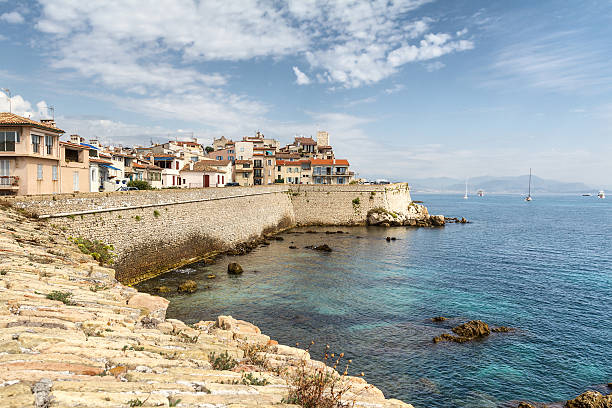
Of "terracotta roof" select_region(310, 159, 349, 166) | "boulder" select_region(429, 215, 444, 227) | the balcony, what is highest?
"terracotta roof" select_region(310, 159, 349, 166)

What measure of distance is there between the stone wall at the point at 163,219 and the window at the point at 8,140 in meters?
5.50

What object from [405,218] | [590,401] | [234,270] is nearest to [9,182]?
[234,270]

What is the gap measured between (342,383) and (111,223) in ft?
80.5

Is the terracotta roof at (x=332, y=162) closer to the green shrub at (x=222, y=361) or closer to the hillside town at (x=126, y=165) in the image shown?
the hillside town at (x=126, y=165)

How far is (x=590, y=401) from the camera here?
46.7ft

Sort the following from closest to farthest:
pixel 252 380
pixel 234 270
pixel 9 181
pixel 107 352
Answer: pixel 107 352
pixel 252 380
pixel 9 181
pixel 234 270

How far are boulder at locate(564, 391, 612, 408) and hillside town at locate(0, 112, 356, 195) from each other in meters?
33.5

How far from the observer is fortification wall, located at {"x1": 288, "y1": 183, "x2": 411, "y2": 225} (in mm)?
69812

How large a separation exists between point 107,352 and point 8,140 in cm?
2542

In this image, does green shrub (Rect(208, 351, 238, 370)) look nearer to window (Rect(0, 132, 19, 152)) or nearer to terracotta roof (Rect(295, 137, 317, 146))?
window (Rect(0, 132, 19, 152))

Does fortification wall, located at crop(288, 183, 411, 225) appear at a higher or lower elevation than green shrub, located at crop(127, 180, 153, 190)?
lower

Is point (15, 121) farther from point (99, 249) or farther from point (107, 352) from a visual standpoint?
point (107, 352)

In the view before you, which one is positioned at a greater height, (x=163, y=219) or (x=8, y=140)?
(x=8, y=140)

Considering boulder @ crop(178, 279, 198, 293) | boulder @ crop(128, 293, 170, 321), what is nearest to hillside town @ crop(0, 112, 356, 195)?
boulder @ crop(178, 279, 198, 293)
